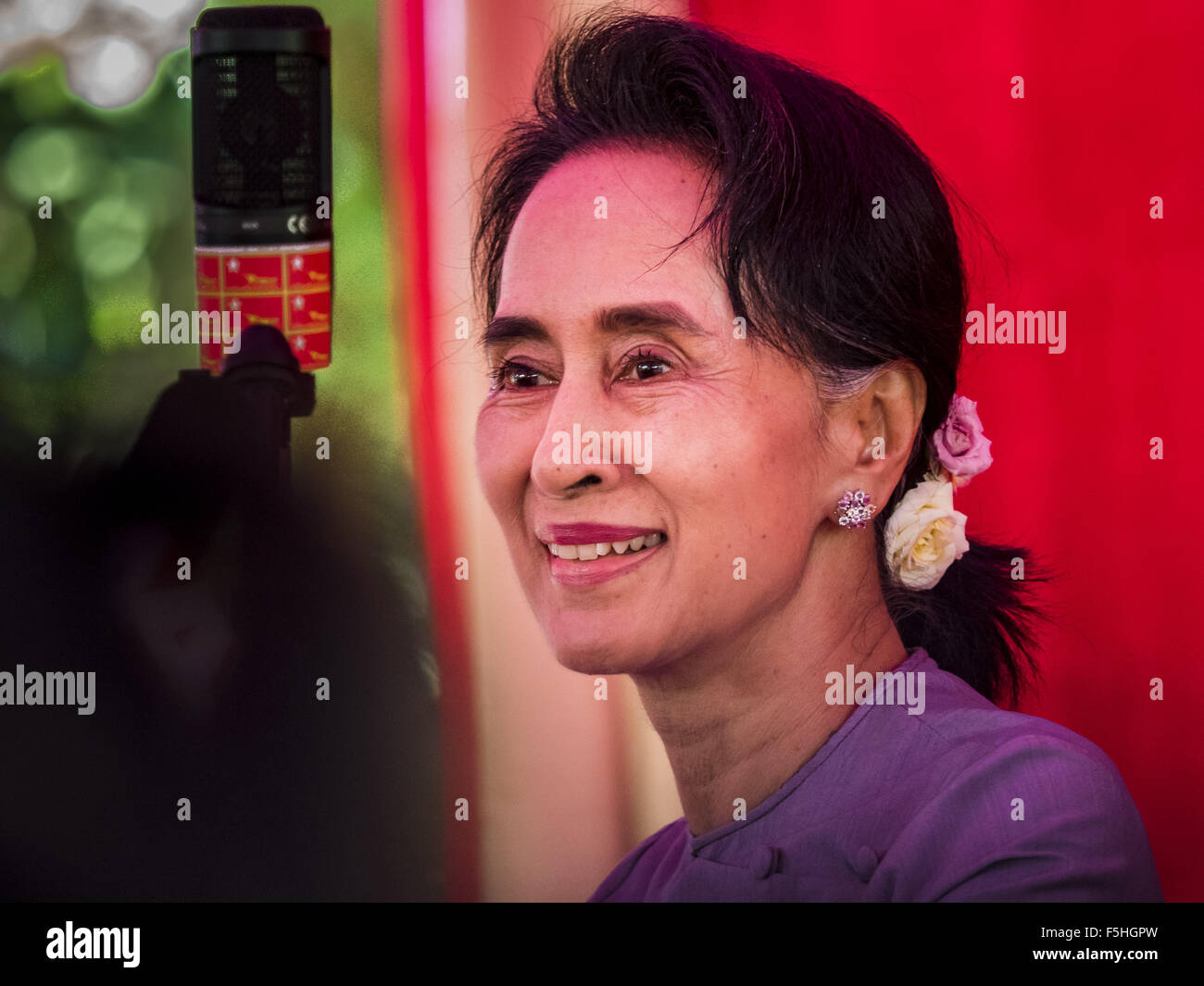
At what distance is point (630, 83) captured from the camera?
1.91 metres

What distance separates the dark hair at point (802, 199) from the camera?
73.0 inches

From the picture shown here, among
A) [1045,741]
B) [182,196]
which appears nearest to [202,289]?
[182,196]

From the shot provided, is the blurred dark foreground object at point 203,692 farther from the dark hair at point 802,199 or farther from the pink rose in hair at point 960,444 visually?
the pink rose in hair at point 960,444

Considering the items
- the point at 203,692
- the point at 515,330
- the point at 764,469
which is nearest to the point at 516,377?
the point at 515,330

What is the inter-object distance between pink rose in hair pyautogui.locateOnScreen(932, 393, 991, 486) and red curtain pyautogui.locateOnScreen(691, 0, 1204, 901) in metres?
0.11

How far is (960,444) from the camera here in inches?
Answer: 79.0

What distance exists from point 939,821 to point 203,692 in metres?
1.17

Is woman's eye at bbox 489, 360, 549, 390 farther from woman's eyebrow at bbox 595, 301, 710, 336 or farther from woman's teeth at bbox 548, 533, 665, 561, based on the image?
woman's teeth at bbox 548, 533, 665, 561

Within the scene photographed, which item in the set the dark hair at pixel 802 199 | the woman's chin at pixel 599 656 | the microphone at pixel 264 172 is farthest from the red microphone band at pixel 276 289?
the woman's chin at pixel 599 656

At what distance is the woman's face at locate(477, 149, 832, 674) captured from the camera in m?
1.85

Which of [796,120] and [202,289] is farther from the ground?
[796,120]

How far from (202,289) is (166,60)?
382 mm
